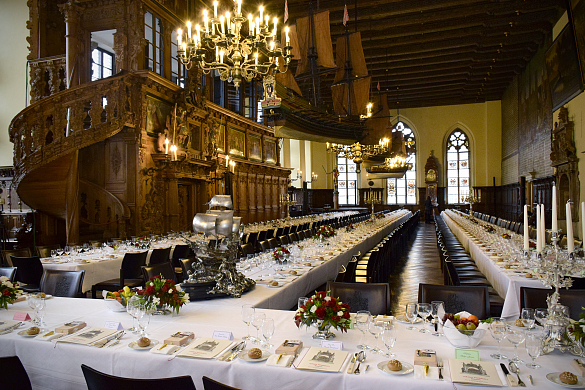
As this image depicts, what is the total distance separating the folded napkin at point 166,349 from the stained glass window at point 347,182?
27005 mm

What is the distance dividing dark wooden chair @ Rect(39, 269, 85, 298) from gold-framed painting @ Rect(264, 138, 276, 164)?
13281 millimetres

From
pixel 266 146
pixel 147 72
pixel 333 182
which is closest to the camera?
pixel 147 72

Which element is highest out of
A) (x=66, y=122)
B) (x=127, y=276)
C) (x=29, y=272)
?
(x=66, y=122)

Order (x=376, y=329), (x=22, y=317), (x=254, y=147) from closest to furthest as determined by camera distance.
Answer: (x=376, y=329)
(x=22, y=317)
(x=254, y=147)

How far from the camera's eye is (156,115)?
9977 millimetres

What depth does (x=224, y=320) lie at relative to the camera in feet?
9.12

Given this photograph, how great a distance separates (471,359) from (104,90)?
865 centimetres

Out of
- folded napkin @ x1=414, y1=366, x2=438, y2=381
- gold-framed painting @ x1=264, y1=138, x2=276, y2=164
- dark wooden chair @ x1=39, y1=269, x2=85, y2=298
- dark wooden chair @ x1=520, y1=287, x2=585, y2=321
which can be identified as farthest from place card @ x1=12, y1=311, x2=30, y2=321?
gold-framed painting @ x1=264, y1=138, x2=276, y2=164

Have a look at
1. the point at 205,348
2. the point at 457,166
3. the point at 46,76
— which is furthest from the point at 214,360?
the point at 457,166

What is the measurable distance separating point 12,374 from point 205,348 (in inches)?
34.9

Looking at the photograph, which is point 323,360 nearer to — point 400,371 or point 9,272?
point 400,371

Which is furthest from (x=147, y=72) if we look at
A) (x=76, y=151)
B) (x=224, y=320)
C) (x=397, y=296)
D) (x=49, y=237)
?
(x=224, y=320)

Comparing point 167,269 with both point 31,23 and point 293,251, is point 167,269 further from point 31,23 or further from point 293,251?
point 31,23

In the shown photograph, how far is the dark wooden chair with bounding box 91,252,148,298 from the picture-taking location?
544 cm
